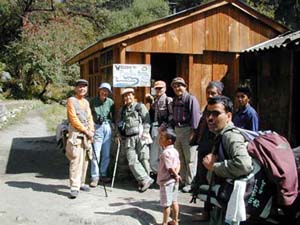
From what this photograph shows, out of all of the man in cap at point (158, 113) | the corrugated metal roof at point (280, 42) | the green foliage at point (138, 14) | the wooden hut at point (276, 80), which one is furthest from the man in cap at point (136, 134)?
the green foliage at point (138, 14)

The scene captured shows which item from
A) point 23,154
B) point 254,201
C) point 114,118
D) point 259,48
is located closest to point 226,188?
point 254,201

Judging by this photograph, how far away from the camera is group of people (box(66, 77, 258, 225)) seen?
17.6 ft

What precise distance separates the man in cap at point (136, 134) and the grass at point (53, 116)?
8848 millimetres

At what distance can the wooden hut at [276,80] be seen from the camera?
8141 mm

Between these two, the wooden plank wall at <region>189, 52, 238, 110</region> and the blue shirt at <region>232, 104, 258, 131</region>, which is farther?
the wooden plank wall at <region>189, 52, 238, 110</region>

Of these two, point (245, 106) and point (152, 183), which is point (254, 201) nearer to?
point (245, 106)

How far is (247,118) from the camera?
5.87 m

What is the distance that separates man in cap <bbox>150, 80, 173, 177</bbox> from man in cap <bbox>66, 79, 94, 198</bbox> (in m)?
1.17

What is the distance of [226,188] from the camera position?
3.66 metres

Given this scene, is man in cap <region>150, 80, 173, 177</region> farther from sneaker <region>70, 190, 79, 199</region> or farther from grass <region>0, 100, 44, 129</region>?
grass <region>0, 100, 44, 129</region>

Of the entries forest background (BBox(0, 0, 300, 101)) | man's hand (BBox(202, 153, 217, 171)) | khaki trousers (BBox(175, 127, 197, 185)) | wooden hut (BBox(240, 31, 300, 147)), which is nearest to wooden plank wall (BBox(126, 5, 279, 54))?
wooden hut (BBox(240, 31, 300, 147))

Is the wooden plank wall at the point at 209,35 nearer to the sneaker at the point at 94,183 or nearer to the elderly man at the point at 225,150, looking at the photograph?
the sneaker at the point at 94,183

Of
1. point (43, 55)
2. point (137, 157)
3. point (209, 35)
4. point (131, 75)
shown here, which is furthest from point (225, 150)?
point (43, 55)

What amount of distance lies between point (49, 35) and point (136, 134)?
21132 mm
